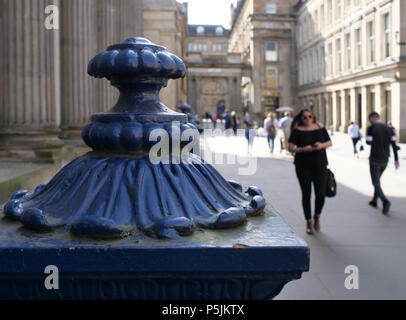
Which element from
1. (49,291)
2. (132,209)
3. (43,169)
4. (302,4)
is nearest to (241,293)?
(132,209)

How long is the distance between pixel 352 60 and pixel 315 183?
3532cm

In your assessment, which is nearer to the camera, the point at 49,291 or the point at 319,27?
the point at 49,291

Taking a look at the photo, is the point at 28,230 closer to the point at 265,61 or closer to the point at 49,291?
the point at 49,291

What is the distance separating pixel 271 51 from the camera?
59344 millimetres

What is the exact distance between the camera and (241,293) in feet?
4.84

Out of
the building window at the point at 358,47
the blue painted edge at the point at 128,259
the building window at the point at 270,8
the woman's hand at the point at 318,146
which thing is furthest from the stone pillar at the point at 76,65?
the building window at the point at 270,8

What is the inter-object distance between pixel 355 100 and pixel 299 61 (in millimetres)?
19052

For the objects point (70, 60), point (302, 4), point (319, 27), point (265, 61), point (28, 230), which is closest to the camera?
point (28, 230)

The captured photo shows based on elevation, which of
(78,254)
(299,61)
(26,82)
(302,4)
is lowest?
(78,254)

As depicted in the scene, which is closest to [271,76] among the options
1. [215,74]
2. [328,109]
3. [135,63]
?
[215,74]

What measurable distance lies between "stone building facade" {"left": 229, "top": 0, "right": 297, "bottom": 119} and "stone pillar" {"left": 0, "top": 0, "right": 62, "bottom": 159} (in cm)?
5217

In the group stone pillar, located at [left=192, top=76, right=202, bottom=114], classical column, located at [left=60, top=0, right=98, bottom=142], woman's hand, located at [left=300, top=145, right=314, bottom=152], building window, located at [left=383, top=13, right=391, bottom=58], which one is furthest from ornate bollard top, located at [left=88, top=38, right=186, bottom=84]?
stone pillar, located at [left=192, top=76, right=202, bottom=114]

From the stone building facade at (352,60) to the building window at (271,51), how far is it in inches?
111

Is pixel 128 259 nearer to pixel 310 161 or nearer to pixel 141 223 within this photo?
pixel 141 223
